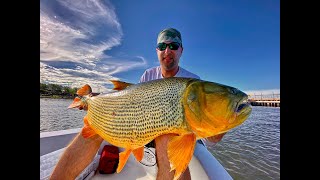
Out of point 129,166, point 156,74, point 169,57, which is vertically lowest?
point 129,166

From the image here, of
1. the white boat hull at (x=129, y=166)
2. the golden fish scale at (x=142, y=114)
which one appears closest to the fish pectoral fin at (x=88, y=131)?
the golden fish scale at (x=142, y=114)

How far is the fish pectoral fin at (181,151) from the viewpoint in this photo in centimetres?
132

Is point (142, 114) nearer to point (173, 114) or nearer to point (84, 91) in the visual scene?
point (173, 114)

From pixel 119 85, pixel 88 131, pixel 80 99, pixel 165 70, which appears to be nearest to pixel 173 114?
pixel 119 85

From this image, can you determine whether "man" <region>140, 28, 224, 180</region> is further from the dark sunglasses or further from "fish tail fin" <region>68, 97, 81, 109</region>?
"fish tail fin" <region>68, 97, 81, 109</region>

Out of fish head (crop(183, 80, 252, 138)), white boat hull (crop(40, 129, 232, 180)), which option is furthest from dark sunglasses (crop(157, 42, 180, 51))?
fish head (crop(183, 80, 252, 138))

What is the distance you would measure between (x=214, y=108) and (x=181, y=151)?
330 millimetres

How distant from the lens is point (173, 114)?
1364 millimetres

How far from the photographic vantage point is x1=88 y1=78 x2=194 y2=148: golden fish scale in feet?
4.51

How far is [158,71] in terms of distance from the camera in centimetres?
361

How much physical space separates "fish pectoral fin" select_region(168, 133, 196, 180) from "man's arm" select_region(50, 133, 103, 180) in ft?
4.59

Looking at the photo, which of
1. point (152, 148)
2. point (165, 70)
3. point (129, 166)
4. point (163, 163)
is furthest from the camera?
point (129, 166)
